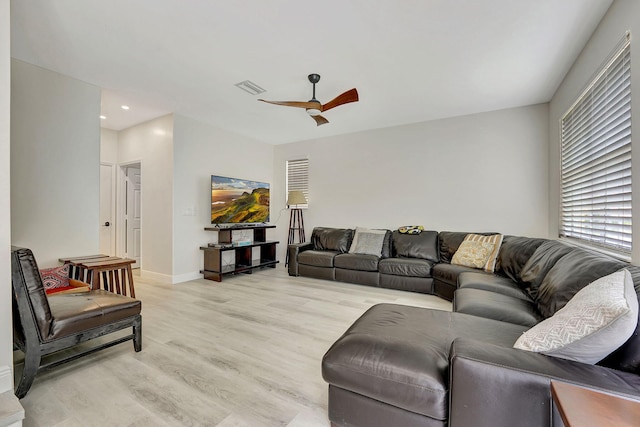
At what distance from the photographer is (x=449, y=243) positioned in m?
4.22

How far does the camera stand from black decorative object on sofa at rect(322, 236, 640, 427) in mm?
985

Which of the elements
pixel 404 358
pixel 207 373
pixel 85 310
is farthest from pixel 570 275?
pixel 85 310

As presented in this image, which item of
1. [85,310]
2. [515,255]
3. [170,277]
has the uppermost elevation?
[515,255]

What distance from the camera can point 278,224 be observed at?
626 centimetres

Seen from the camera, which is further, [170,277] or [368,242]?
[368,242]

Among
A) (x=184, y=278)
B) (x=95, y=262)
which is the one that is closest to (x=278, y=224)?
(x=184, y=278)

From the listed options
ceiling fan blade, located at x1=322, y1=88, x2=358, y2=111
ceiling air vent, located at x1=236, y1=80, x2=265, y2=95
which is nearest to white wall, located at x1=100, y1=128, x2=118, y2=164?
ceiling air vent, located at x1=236, y1=80, x2=265, y2=95

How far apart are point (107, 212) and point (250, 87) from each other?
402 centimetres

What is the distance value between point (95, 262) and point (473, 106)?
5203mm

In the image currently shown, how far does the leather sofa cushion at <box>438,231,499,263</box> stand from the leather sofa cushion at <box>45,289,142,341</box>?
392cm

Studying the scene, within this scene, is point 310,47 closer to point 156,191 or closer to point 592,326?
point 592,326

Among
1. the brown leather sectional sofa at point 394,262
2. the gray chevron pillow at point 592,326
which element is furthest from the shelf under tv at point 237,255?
the gray chevron pillow at point 592,326

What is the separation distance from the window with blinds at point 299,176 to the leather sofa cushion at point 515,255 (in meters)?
3.63

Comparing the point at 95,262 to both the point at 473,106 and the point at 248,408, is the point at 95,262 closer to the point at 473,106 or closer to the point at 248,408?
the point at 248,408
